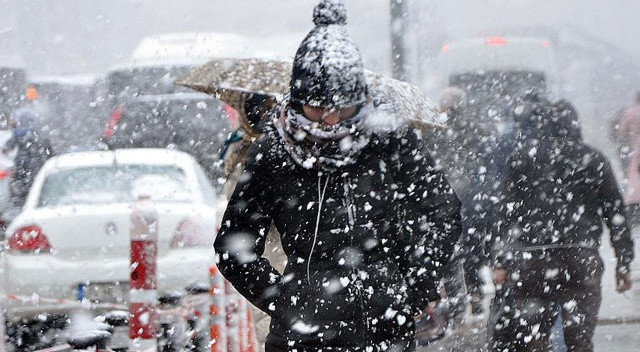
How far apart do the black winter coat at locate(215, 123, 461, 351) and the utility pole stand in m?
6.31

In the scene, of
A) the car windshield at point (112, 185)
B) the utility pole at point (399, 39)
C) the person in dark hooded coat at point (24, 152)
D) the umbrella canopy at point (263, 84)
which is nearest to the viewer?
the umbrella canopy at point (263, 84)

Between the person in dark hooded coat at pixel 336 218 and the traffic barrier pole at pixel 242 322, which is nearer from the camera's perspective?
the person in dark hooded coat at pixel 336 218

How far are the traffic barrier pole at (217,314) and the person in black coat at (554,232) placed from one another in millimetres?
1586


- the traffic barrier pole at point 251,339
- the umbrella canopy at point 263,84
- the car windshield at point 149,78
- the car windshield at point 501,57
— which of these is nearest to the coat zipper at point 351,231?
the umbrella canopy at point 263,84

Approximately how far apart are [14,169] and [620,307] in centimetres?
928

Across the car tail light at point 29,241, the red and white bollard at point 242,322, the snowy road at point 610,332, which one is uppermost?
the red and white bollard at point 242,322

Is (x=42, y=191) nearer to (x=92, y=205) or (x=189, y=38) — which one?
(x=92, y=205)

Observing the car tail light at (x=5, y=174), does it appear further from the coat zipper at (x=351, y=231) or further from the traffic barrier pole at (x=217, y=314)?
the coat zipper at (x=351, y=231)

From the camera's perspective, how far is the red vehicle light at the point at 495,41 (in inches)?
770

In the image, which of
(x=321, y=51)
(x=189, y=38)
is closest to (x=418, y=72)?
(x=321, y=51)

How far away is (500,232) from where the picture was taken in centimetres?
553

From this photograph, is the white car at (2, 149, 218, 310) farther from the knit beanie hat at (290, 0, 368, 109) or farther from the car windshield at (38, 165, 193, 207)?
the knit beanie hat at (290, 0, 368, 109)

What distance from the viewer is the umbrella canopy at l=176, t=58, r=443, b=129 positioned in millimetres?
5652

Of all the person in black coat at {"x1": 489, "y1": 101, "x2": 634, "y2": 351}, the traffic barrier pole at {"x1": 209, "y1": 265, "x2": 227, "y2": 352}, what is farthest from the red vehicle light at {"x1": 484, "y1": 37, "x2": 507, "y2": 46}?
the person in black coat at {"x1": 489, "y1": 101, "x2": 634, "y2": 351}
